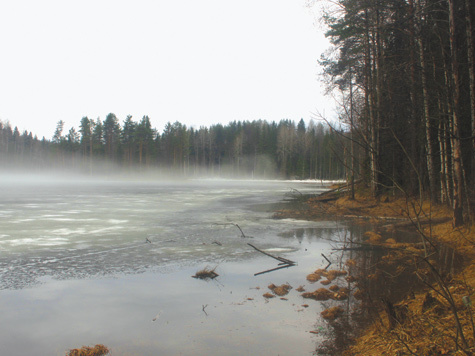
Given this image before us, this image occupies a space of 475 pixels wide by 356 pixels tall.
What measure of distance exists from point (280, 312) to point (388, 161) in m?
17.3

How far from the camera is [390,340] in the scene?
12.8 ft

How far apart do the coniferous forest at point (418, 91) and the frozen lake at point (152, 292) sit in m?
2.48

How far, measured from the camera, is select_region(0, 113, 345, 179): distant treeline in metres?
89.5

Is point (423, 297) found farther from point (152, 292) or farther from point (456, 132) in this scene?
point (456, 132)

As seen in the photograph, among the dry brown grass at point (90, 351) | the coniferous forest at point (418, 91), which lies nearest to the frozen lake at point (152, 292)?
the dry brown grass at point (90, 351)

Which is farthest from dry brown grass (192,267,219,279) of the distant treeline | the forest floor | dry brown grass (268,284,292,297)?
the distant treeline

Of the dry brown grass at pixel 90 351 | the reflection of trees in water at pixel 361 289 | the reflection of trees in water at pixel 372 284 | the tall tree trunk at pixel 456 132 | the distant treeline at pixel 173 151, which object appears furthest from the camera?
the distant treeline at pixel 173 151

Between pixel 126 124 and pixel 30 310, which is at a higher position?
pixel 126 124

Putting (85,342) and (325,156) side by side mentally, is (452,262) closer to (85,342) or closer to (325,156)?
(85,342)

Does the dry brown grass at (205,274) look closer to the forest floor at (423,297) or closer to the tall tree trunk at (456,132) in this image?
the forest floor at (423,297)

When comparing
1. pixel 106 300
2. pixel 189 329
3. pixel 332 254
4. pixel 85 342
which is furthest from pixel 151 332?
pixel 332 254

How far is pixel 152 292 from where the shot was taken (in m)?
6.49

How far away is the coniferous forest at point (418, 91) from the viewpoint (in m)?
8.74

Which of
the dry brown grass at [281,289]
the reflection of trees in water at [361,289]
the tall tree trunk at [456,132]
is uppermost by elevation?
the tall tree trunk at [456,132]
